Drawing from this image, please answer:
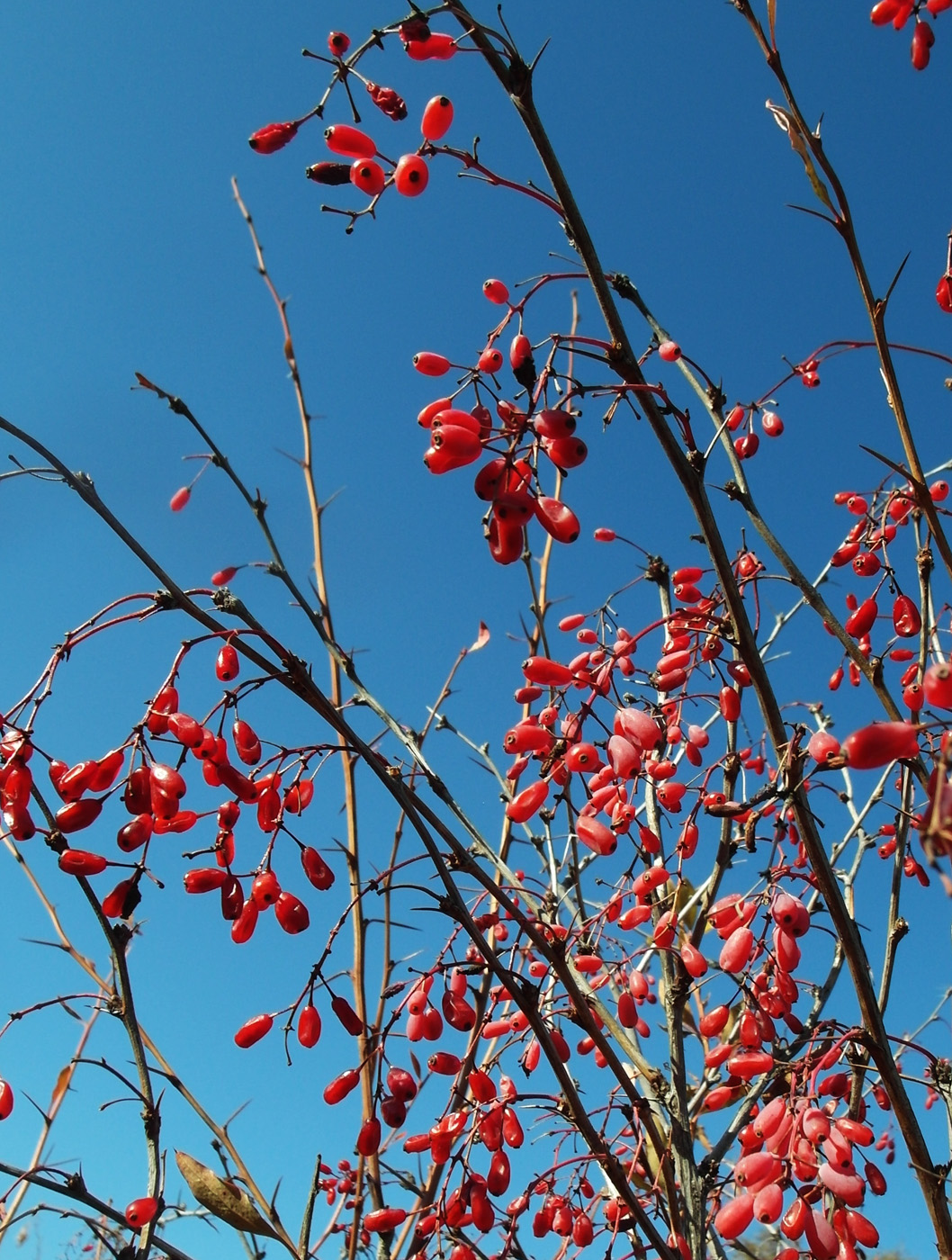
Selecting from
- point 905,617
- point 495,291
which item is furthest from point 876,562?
point 495,291

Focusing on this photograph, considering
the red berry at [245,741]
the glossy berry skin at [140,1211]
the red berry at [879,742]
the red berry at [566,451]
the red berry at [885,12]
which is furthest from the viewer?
the red berry at [885,12]

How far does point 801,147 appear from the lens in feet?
5.38

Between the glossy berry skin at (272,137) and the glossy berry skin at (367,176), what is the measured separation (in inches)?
6.2

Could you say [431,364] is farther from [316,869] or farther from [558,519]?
[316,869]

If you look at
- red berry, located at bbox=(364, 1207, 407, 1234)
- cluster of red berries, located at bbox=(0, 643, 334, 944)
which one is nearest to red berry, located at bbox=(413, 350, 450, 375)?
cluster of red berries, located at bbox=(0, 643, 334, 944)

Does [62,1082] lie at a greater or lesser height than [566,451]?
lesser

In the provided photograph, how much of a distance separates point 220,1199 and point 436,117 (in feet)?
6.84

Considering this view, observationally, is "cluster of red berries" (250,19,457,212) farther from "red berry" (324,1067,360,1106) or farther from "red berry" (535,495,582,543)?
"red berry" (324,1067,360,1106)

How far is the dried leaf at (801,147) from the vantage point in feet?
5.37

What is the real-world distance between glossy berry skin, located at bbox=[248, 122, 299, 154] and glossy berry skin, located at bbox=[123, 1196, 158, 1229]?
6.02ft

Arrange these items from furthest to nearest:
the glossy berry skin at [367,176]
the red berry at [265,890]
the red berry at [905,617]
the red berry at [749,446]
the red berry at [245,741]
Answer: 1. the red berry at [749,446]
2. the red berry at [905,617]
3. the red berry at [245,741]
4. the red berry at [265,890]
5. the glossy berry skin at [367,176]

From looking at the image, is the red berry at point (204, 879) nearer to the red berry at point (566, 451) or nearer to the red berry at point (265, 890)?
the red berry at point (265, 890)

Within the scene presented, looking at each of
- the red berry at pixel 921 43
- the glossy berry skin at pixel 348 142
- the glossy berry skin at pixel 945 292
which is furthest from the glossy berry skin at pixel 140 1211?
the red berry at pixel 921 43

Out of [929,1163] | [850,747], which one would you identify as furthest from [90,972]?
[850,747]
